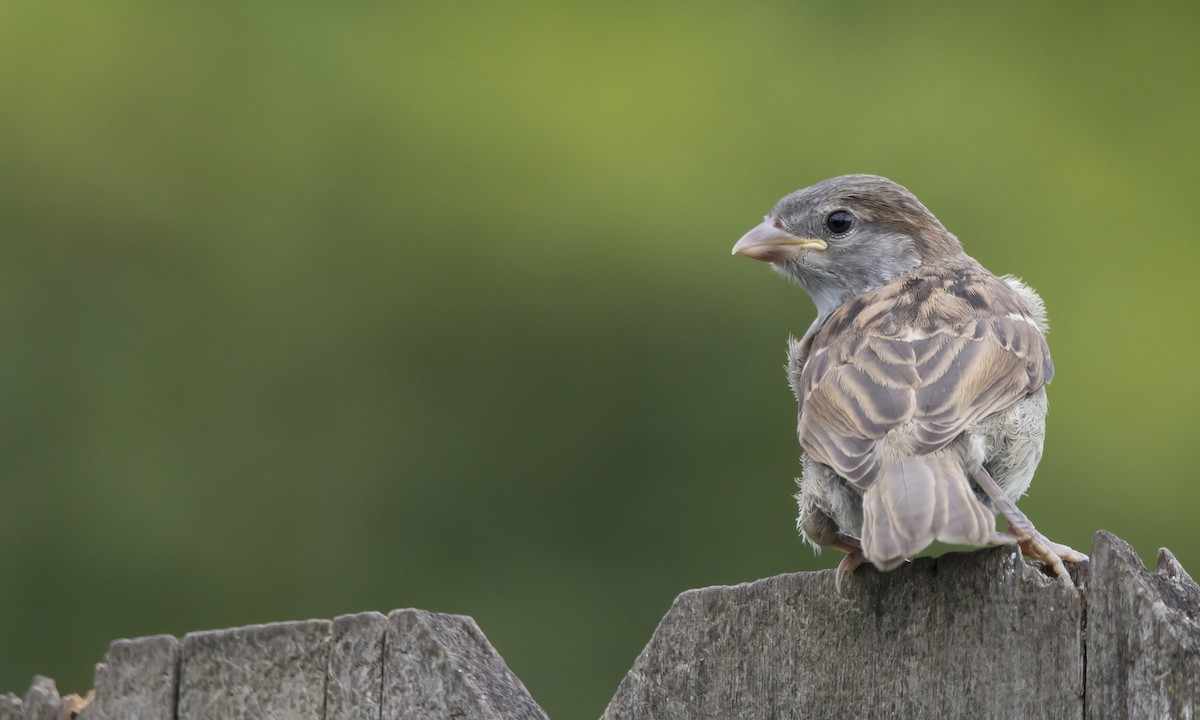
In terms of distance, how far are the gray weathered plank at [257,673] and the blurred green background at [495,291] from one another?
375 cm

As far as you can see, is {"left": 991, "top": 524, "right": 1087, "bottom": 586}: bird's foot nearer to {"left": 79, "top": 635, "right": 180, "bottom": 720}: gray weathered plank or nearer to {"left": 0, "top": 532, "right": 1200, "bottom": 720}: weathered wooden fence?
{"left": 0, "top": 532, "right": 1200, "bottom": 720}: weathered wooden fence

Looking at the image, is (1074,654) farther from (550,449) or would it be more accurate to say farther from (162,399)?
(162,399)

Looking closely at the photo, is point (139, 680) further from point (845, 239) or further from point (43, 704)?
point (845, 239)

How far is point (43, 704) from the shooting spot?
10.5 ft

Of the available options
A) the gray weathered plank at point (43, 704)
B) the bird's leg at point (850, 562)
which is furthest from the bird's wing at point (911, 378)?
the gray weathered plank at point (43, 704)

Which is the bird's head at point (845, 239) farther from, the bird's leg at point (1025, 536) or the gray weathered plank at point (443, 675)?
the gray weathered plank at point (443, 675)

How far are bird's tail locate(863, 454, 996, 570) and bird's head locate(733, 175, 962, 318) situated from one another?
193 centimetres

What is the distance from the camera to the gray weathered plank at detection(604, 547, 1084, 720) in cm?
227

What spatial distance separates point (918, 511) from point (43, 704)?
1710 millimetres

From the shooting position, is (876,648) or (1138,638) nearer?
(1138,638)

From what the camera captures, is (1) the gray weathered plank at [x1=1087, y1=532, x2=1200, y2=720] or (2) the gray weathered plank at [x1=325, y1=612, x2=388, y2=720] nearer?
(1) the gray weathered plank at [x1=1087, y1=532, x2=1200, y2=720]

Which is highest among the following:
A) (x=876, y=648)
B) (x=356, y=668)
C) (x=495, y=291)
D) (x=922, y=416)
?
(x=495, y=291)

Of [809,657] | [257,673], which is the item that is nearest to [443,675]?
[257,673]

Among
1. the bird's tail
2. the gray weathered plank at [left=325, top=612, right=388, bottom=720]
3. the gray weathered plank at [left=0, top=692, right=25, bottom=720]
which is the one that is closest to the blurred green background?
the gray weathered plank at [left=0, top=692, right=25, bottom=720]
